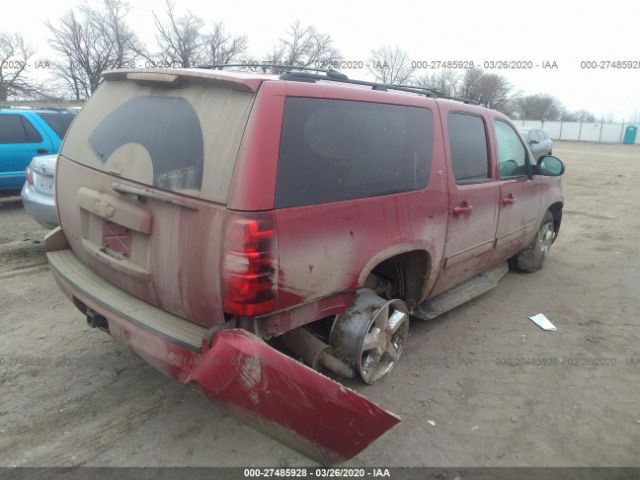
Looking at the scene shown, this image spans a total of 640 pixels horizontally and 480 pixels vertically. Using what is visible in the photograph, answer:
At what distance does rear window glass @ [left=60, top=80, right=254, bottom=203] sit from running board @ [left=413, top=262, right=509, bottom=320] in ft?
7.54

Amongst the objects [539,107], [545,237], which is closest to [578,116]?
[539,107]

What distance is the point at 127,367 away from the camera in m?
3.39

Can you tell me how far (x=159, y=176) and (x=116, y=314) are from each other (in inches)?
32.2

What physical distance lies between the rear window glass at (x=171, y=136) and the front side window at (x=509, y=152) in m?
2.86

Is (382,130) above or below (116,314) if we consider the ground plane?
above

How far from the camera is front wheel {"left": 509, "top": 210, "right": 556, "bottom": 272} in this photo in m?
5.70

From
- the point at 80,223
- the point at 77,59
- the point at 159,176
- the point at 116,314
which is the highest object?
the point at 77,59

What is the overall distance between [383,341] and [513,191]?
2.21 m

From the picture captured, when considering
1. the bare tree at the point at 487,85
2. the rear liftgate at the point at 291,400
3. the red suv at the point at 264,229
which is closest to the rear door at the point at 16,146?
the red suv at the point at 264,229

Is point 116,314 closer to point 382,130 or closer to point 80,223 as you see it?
point 80,223

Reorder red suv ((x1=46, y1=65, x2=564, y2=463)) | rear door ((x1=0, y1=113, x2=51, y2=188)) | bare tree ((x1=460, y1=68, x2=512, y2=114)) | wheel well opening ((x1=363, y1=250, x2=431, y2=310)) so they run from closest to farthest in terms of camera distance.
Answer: red suv ((x1=46, y1=65, x2=564, y2=463)) → wheel well opening ((x1=363, y1=250, x2=431, y2=310)) → rear door ((x1=0, y1=113, x2=51, y2=188)) → bare tree ((x1=460, y1=68, x2=512, y2=114))

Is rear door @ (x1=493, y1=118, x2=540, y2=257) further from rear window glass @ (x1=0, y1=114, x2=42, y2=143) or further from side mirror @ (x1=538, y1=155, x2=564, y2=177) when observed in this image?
rear window glass @ (x1=0, y1=114, x2=42, y2=143)

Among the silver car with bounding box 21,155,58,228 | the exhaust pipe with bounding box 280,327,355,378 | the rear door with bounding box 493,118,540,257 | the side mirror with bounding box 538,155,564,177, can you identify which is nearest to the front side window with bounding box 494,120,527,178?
the rear door with bounding box 493,118,540,257

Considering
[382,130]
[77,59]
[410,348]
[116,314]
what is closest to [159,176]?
[116,314]
